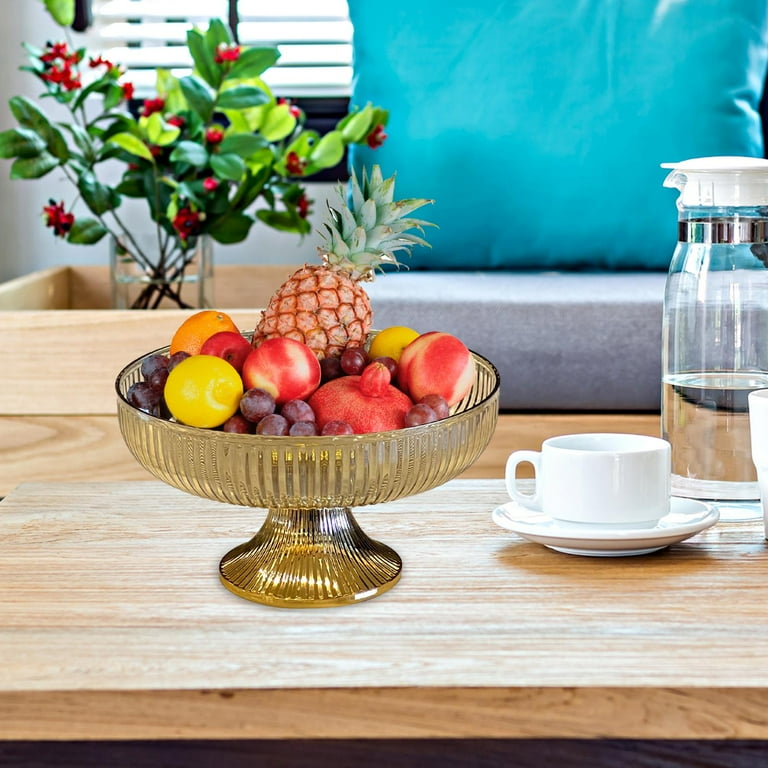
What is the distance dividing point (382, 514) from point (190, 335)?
265 mm

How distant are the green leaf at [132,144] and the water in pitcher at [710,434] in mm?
1347

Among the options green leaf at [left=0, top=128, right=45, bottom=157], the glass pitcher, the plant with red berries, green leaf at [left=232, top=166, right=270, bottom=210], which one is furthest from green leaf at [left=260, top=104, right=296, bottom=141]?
the glass pitcher

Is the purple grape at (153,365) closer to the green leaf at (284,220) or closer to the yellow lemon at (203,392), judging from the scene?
the yellow lemon at (203,392)

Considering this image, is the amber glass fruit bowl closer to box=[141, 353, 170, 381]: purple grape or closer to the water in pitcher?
box=[141, 353, 170, 381]: purple grape

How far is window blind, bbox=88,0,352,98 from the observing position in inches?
108

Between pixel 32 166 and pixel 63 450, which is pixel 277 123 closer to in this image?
pixel 32 166

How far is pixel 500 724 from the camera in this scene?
0.65 m

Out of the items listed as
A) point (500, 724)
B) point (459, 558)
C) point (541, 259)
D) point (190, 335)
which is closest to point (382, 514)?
point (459, 558)

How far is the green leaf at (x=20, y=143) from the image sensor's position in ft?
6.77

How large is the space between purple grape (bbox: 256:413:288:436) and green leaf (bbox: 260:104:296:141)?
1.59 meters

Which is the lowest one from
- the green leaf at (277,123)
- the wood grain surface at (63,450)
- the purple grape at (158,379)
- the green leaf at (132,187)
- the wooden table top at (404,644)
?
the wood grain surface at (63,450)

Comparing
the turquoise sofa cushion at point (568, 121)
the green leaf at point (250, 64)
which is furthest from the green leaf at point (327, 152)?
the green leaf at point (250, 64)

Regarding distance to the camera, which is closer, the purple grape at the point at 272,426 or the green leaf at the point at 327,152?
the purple grape at the point at 272,426

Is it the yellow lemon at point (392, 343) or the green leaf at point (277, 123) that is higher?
the green leaf at point (277, 123)
